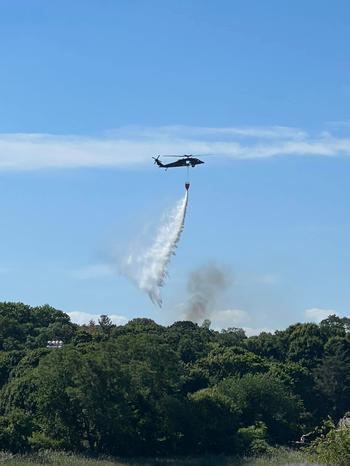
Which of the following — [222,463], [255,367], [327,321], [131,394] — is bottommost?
[222,463]

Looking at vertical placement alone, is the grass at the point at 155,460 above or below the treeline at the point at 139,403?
below

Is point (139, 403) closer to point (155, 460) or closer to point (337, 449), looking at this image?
point (155, 460)

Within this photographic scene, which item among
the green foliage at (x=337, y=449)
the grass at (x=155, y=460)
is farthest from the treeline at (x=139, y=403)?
the green foliage at (x=337, y=449)

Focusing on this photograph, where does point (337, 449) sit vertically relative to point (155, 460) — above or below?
below

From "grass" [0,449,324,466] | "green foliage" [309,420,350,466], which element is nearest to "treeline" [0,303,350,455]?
"grass" [0,449,324,466]

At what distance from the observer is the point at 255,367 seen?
9869cm

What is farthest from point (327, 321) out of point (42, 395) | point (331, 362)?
point (42, 395)

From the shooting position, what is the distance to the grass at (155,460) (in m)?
64.2

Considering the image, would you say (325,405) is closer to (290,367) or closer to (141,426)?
(290,367)

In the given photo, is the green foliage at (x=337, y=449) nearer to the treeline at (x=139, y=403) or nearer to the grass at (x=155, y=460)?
the grass at (x=155, y=460)

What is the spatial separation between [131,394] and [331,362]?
40475 mm

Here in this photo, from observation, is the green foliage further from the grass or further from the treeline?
the treeline

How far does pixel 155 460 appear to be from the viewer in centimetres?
7069

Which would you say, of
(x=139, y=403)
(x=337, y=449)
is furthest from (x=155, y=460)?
(x=337, y=449)
